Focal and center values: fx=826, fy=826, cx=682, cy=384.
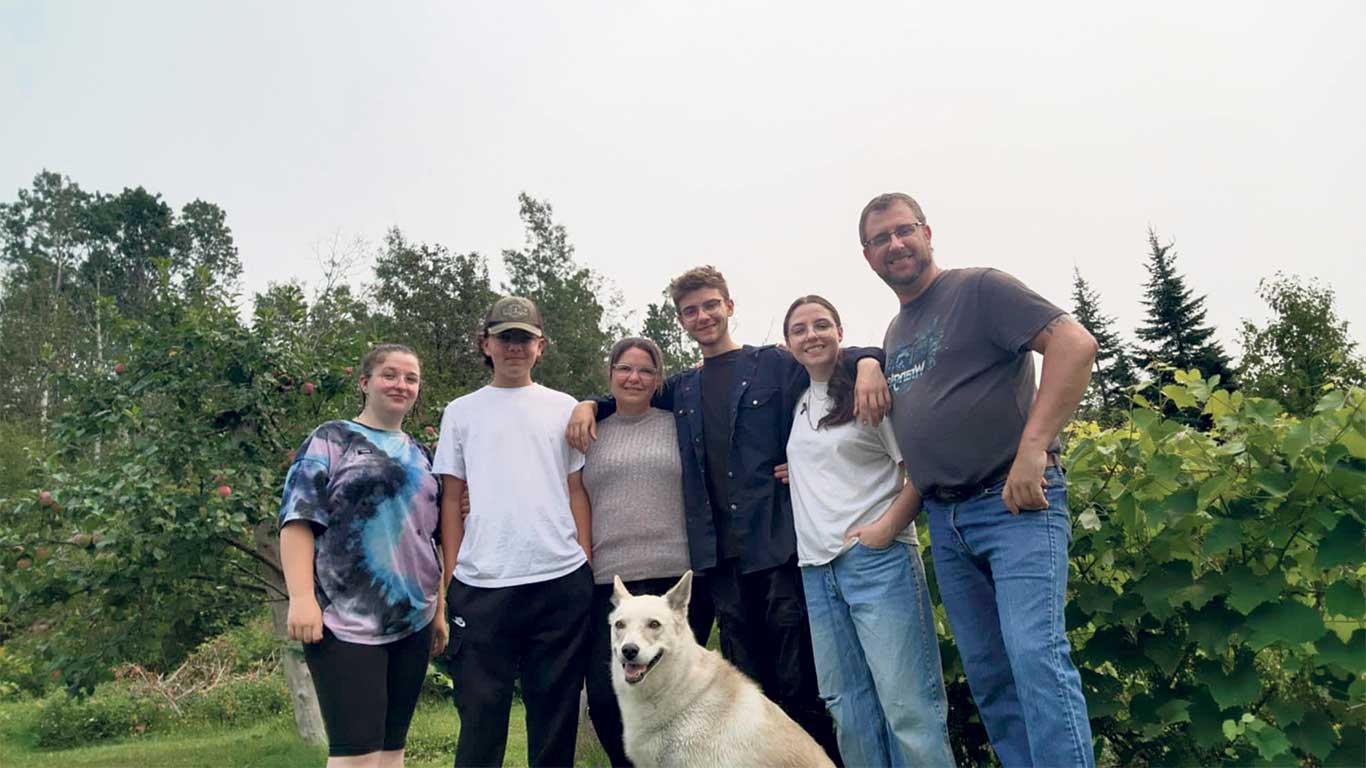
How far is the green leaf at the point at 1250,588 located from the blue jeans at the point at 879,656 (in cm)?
126

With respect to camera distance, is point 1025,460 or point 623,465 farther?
point 623,465

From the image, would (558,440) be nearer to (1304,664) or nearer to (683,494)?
(683,494)

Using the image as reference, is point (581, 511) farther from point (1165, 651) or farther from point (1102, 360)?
point (1102, 360)

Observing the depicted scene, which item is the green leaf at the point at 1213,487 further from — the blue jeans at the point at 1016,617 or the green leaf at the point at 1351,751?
the green leaf at the point at 1351,751

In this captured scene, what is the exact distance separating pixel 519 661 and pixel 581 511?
2.41 ft

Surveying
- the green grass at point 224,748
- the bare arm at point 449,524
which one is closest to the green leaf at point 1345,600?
the bare arm at point 449,524

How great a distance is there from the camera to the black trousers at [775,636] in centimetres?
381

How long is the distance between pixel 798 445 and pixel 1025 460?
3.57ft

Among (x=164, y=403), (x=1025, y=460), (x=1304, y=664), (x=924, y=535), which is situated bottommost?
(x=1304, y=664)

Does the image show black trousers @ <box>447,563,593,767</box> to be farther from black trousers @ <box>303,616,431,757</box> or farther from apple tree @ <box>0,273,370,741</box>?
apple tree @ <box>0,273,370,741</box>

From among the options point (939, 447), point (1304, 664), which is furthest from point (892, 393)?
point (1304, 664)

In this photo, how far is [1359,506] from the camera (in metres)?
3.28

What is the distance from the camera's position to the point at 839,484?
3.58 meters

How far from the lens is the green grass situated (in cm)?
989
